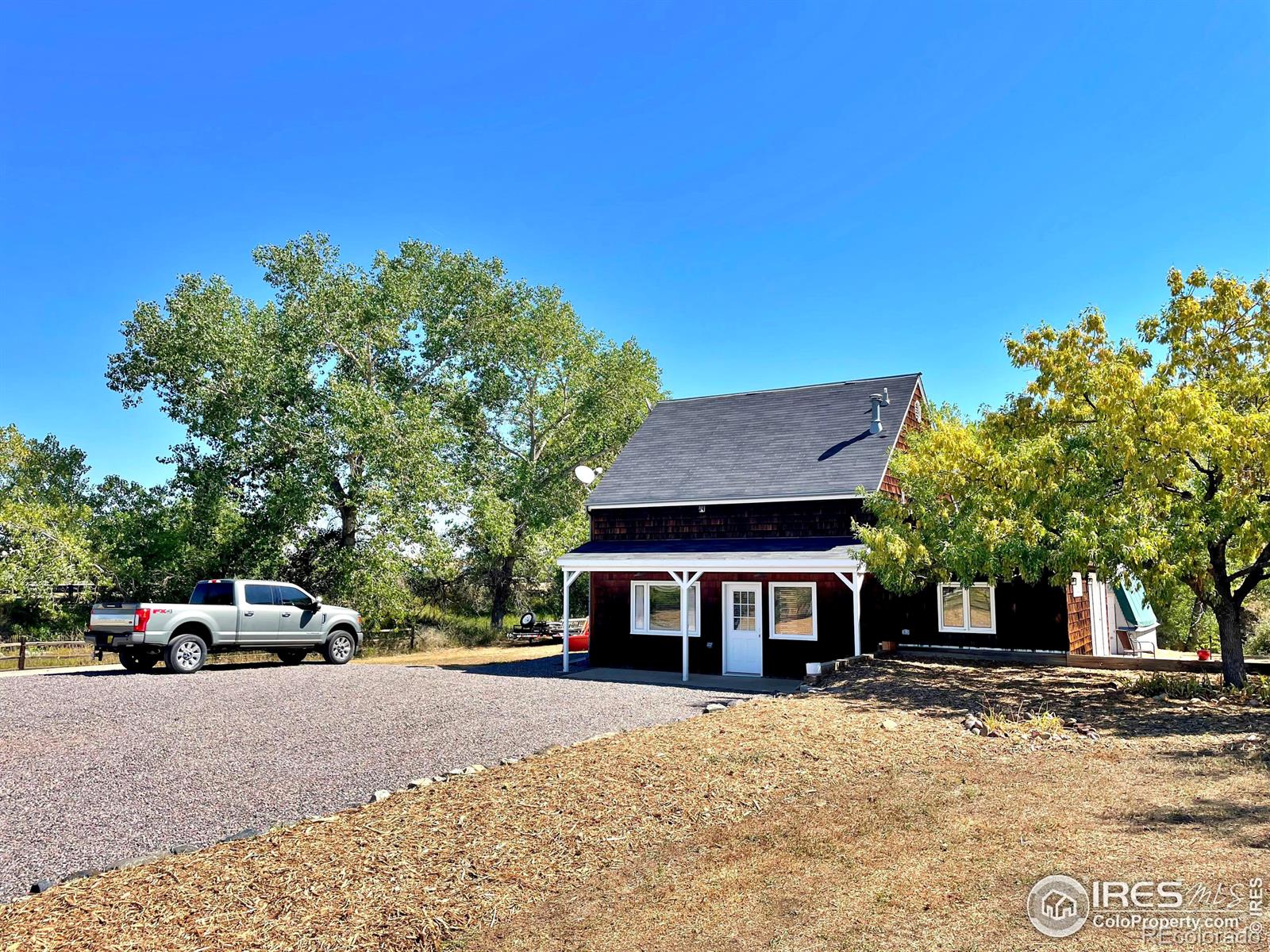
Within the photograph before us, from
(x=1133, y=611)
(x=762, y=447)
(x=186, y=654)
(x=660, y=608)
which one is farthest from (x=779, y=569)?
(x=1133, y=611)

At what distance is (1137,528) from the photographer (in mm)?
12742

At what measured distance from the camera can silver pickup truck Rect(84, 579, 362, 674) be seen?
16500 mm

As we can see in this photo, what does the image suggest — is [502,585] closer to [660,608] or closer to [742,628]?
[660,608]

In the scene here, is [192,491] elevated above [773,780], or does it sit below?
above

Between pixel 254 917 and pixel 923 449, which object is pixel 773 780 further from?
pixel 923 449

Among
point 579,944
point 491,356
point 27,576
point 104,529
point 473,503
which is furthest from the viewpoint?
point 491,356

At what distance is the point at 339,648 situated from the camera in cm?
1961

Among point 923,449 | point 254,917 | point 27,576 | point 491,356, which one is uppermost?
point 491,356

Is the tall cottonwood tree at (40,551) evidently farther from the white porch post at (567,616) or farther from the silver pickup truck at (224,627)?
the white porch post at (567,616)

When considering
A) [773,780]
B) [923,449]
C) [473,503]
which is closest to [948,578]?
[923,449]

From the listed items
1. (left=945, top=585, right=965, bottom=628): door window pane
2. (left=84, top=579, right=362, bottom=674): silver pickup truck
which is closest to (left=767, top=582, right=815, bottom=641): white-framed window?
(left=945, top=585, right=965, bottom=628): door window pane

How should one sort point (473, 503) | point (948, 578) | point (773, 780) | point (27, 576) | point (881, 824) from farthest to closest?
point (473, 503) → point (27, 576) → point (948, 578) → point (773, 780) → point (881, 824)

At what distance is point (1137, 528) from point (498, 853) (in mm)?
11081

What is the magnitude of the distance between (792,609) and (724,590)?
1.67 meters
